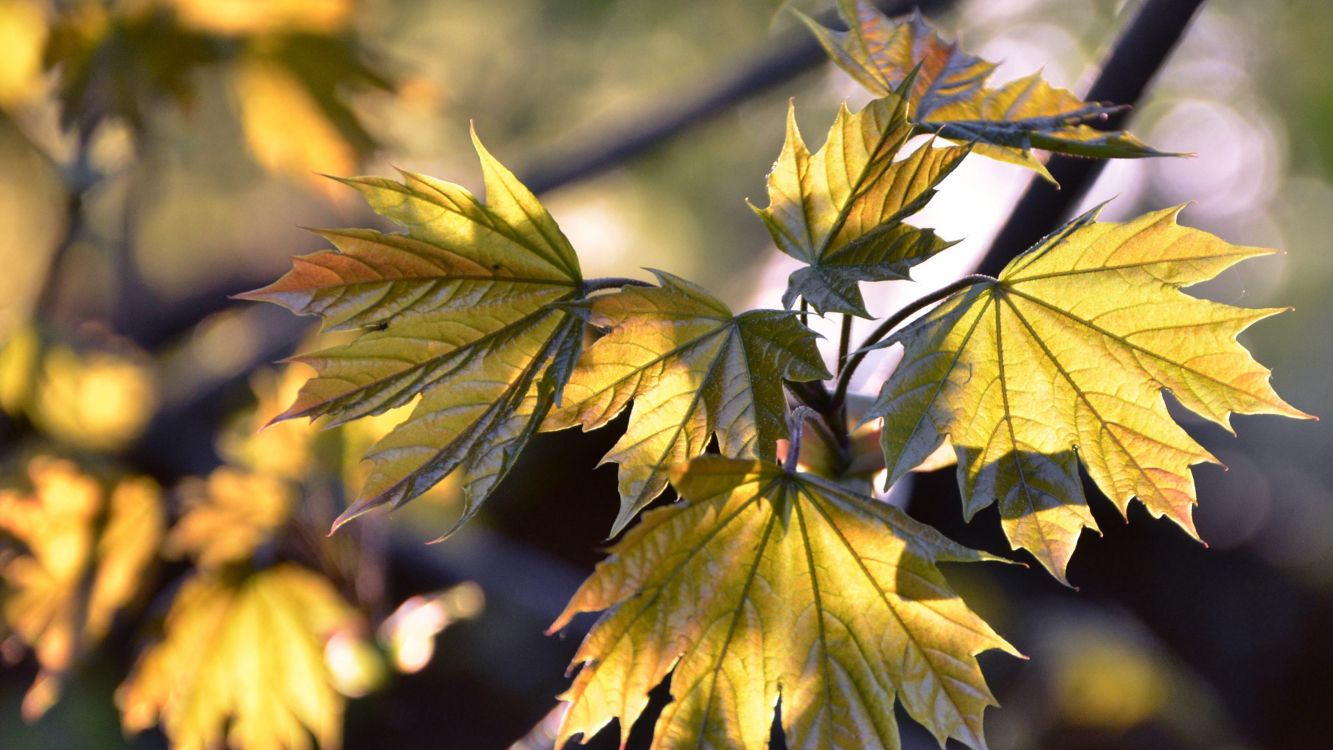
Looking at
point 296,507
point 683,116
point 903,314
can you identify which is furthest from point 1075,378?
point 683,116

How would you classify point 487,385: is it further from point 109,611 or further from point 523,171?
→ point 523,171

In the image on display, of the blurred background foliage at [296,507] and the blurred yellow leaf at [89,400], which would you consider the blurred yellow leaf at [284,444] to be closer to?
the blurred background foliage at [296,507]

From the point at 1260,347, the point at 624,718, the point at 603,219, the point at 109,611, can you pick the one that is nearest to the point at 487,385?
the point at 624,718

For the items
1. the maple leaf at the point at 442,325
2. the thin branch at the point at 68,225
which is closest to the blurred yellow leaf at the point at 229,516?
the thin branch at the point at 68,225

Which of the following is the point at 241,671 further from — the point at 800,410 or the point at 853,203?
the point at 853,203

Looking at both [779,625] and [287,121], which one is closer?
[779,625]

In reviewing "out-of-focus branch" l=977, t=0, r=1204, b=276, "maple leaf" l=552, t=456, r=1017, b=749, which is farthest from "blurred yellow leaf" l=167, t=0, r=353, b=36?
"maple leaf" l=552, t=456, r=1017, b=749

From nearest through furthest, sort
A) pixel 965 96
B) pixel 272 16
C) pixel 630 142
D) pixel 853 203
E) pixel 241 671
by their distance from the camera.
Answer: pixel 853 203, pixel 965 96, pixel 241 671, pixel 272 16, pixel 630 142
